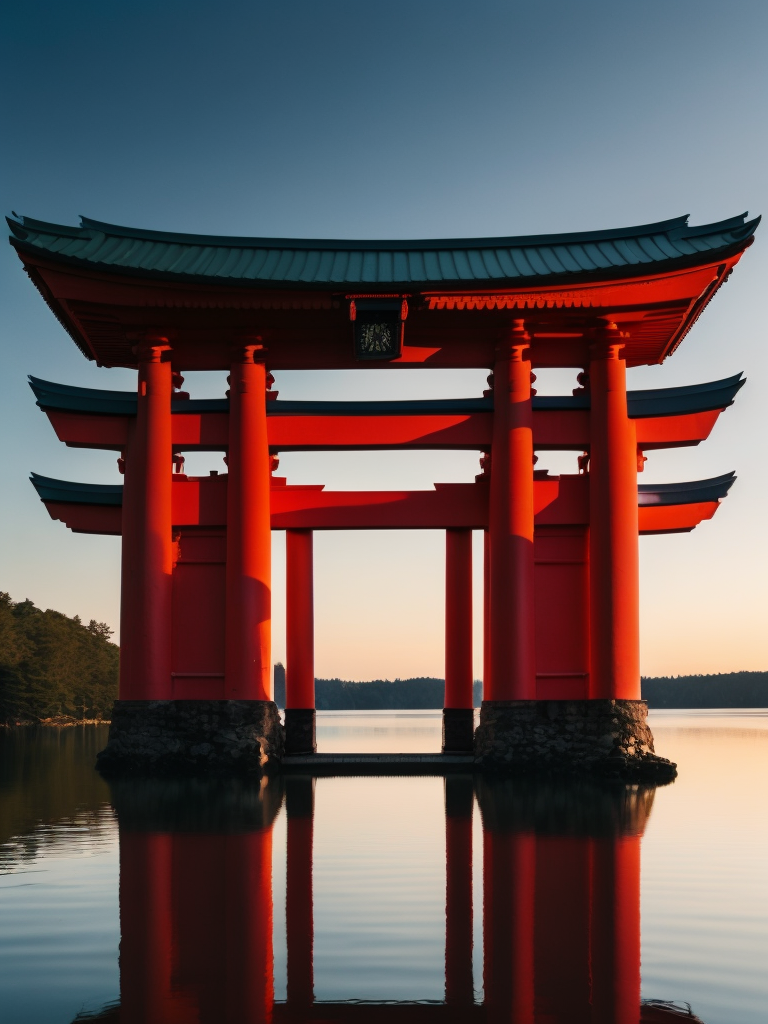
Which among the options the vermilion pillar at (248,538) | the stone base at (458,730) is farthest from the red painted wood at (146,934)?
the stone base at (458,730)

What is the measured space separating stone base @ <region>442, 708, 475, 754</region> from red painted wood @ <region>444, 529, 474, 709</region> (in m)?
0.16

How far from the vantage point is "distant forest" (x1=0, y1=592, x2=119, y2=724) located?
51375 millimetres

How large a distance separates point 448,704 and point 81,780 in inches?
318

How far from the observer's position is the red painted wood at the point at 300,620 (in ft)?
72.8

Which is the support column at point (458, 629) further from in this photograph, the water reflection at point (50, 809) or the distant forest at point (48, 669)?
the distant forest at point (48, 669)

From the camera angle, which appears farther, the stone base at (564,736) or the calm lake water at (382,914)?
the stone base at (564,736)

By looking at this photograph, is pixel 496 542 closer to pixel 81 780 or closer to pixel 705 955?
pixel 81 780

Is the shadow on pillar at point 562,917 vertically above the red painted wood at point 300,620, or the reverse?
the red painted wood at point 300,620

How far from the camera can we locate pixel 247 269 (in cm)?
1966

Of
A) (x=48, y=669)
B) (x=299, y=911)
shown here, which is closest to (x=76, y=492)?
(x=299, y=911)

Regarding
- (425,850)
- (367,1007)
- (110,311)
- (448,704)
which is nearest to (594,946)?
(367,1007)

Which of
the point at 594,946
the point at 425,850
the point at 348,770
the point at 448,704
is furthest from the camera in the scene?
the point at 448,704

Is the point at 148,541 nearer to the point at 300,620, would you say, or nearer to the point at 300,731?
the point at 300,620

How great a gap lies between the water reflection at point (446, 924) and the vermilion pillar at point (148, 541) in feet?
22.2
